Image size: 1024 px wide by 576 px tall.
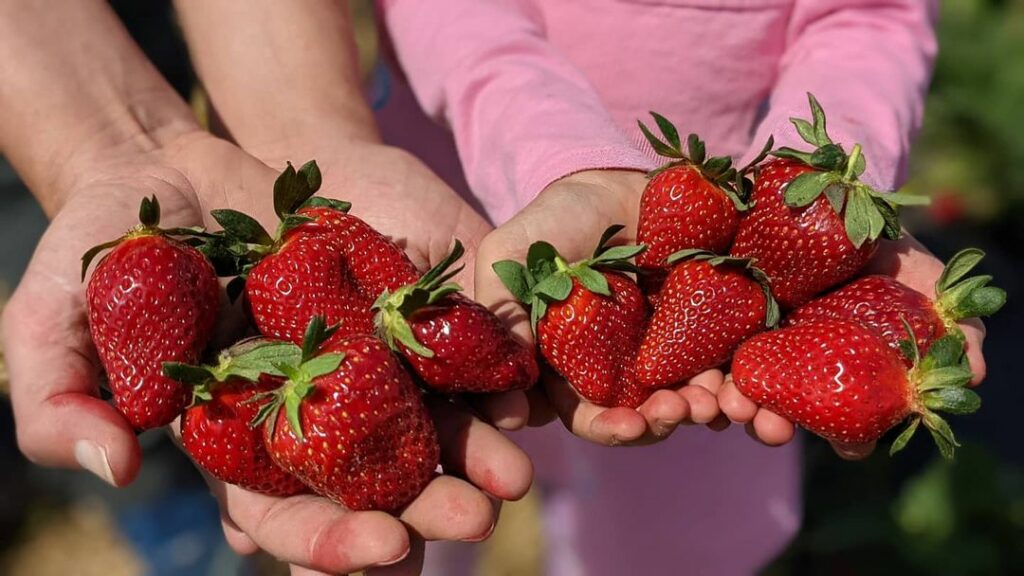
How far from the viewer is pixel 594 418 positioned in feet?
4.30

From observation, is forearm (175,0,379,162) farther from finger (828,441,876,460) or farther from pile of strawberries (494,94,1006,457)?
finger (828,441,876,460)

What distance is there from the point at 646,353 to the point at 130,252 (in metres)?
0.67

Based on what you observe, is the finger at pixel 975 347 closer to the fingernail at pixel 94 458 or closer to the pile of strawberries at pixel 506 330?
the pile of strawberries at pixel 506 330

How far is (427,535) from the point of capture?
1.19m

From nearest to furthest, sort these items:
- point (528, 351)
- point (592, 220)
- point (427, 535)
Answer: point (427, 535) < point (528, 351) < point (592, 220)

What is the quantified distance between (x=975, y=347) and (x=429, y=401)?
28.5 inches

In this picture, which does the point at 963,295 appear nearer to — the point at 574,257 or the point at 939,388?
the point at 939,388

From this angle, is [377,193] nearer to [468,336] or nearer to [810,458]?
[468,336]

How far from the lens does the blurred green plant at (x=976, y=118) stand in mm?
3250

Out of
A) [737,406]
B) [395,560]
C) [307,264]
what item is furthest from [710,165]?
[395,560]

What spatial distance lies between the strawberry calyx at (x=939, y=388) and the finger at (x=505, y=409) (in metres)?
0.46

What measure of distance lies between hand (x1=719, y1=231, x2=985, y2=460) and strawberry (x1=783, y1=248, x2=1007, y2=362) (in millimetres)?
29

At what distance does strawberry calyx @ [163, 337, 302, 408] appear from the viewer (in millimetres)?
1175

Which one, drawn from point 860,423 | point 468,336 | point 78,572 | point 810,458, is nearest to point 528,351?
point 468,336
